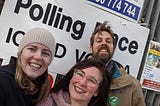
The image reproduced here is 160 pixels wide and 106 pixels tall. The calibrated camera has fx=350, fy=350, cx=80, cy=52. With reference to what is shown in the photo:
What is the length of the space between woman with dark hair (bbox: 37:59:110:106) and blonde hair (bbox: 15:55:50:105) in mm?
65

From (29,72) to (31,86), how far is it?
0.28 feet

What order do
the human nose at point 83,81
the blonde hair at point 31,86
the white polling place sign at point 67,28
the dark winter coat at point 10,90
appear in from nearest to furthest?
1. the dark winter coat at point 10,90
2. the blonde hair at point 31,86
3. the human nose at point 83,81
4. the white polling place sign at point 67,28

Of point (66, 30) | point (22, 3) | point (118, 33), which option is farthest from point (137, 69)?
point (22, 3)

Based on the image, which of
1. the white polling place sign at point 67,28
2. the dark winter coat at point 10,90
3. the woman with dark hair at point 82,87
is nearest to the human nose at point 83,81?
the woman with dark hair at point 82,87

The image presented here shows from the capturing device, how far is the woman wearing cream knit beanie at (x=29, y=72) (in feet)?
6.24

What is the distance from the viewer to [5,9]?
2.67 metres

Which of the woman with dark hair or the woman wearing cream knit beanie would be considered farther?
the woman with dark hair

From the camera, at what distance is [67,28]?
3.02 meters

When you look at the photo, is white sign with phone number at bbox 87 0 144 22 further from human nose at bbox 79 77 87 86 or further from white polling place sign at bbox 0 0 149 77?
human nose at bbox 79 77 87 86

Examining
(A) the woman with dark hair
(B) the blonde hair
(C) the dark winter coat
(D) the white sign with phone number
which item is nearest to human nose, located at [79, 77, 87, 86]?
(A) the woman with dark hair

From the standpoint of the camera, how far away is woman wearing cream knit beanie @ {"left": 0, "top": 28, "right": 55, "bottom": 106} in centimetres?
190

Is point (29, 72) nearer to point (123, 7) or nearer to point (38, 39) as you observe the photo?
point (38, 39)

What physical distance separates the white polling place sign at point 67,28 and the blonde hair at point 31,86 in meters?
0.66

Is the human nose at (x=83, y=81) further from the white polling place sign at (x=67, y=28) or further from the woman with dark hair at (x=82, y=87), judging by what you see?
the white polling place sign at (x=67, y=28)
